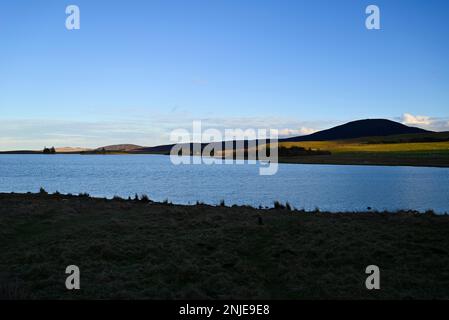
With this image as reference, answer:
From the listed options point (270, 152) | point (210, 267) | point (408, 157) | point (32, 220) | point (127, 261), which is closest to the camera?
point (210, 267)

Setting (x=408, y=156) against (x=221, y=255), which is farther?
(x=408, y=156)

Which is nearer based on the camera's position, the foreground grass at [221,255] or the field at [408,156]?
the foreground grass at [221,255]

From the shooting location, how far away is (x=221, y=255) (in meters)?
12.5

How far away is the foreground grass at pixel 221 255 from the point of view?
31.1 ft

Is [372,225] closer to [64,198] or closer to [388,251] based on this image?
[388,251]

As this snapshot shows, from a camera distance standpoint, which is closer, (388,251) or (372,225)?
(388,251)

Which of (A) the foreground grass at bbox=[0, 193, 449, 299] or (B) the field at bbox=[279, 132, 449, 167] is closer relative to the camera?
(A) the foreground grass at bbox=[0, 193, 449, 299]

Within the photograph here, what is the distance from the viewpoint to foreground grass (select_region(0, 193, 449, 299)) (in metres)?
9.48

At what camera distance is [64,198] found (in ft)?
88.1

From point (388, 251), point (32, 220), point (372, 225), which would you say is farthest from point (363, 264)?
point (32, 220)
